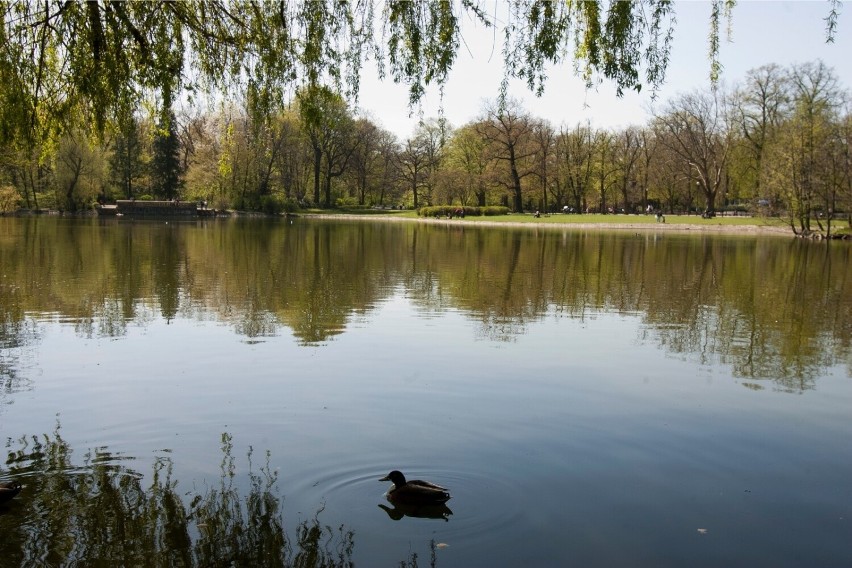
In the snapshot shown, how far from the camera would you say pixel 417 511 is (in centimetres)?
659

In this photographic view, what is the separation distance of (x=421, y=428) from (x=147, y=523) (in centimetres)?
342

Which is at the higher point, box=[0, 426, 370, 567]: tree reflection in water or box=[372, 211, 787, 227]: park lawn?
box=[372, 211, 787, 227]: park lawn

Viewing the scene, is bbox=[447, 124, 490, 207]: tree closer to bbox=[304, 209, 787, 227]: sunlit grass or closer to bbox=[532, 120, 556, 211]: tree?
bbox=[532, 120, 556, 211]: tree

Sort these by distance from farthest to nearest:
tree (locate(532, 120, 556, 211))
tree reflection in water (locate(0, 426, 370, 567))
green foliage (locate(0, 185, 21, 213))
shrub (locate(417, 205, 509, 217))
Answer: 1. tree (locate(532, 120, 556, 211))
2. shrub (locate(417, 205, 509, 217))
3. green foliage (locate(0, 185, 21, 213))
4. tree reflection in water (locate(0, 426, 370, 567))

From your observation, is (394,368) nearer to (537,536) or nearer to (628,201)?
(537,536)

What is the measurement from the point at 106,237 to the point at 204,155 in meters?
40.7

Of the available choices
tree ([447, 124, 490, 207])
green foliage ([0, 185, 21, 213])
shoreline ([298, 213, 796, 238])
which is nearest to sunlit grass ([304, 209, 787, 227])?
shoreline ([298, 213, 796, 238])

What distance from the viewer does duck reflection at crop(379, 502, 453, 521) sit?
21.5ft

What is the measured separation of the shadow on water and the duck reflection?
0.50 meters

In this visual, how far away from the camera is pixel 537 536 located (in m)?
6.20

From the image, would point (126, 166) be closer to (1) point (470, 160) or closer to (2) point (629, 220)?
(1) point (470, 160)

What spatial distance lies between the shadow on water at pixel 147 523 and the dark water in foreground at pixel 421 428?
22 millimetres

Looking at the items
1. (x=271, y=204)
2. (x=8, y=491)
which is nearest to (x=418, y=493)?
(x=8, y=491)

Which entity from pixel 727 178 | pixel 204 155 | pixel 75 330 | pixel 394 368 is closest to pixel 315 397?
pixel 394 368
